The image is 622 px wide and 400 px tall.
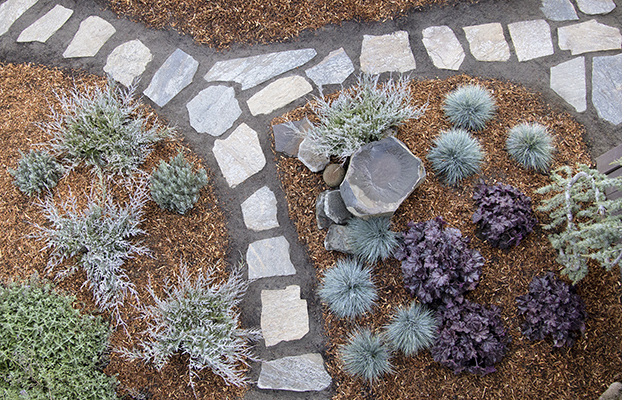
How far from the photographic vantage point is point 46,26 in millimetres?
5277

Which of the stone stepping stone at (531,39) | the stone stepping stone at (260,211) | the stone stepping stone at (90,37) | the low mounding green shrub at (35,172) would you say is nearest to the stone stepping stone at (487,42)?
the stone stepping stone at (531,39)

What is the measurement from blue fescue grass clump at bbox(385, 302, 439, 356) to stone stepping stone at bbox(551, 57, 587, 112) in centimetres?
287

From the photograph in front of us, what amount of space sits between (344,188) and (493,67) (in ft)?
8.11

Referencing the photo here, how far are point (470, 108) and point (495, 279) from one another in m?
1.75

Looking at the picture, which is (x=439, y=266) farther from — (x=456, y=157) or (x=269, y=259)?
(x=269, y=259)

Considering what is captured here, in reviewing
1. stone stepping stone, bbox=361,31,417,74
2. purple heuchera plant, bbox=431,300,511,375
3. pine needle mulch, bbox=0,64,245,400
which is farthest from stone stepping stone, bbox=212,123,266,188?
purple heuchera plant, bbox=431,300,511,375

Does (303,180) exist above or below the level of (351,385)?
above

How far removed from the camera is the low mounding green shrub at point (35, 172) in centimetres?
419

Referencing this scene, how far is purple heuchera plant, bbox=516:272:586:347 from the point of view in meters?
3.44

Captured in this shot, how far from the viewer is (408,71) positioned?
4.75 m

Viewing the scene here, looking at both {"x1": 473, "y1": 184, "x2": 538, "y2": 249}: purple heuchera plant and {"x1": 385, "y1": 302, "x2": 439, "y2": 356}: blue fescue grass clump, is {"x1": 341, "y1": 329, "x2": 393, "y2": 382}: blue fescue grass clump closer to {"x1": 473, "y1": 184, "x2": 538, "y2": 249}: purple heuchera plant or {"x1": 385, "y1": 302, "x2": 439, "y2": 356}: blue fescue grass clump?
{"x1": 385, "y1": 302, "x2": 439, "y2": 356}: blue fescue grass clump

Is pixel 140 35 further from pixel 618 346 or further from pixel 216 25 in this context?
pixel 618 346

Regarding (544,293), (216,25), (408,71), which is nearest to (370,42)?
(408,71)

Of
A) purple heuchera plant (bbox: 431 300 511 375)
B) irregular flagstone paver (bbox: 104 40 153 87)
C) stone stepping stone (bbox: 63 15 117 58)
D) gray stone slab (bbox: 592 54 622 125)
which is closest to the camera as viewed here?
purple heuchera plant (bbox: 431 300 511 375)
